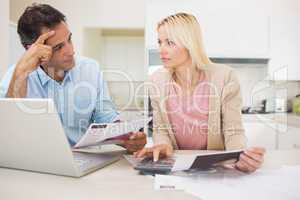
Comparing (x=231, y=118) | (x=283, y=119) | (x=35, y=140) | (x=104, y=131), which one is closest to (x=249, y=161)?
(x=104, y=131)

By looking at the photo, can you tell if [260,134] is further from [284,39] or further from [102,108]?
[102,108]

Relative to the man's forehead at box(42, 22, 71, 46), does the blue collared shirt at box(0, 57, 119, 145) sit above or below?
below

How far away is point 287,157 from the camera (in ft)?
2.81

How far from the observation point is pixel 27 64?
42.8 inches

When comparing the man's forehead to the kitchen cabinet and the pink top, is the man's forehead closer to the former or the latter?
the pink top

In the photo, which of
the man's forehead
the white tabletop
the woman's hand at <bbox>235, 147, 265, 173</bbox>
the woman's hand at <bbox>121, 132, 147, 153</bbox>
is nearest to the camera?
the white tabletop

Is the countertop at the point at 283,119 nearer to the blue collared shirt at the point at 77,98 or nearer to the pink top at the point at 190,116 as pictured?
the pink top at the point at 190,116

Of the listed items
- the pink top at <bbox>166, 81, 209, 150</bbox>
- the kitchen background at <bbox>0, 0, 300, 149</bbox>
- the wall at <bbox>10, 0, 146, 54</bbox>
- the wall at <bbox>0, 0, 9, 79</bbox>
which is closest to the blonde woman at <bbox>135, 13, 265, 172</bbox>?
the pink top at <bbox>166, 81, 209, 150</bbox>

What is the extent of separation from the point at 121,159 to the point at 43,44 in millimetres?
633

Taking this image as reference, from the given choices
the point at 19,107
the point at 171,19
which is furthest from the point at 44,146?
the point at 171,19

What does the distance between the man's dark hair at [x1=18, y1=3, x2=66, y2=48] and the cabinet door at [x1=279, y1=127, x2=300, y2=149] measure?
64.0 inches

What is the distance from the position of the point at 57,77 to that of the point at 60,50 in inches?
4.7

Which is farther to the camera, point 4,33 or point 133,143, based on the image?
point 4,33

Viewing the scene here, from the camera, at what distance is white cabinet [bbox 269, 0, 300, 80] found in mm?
1918
